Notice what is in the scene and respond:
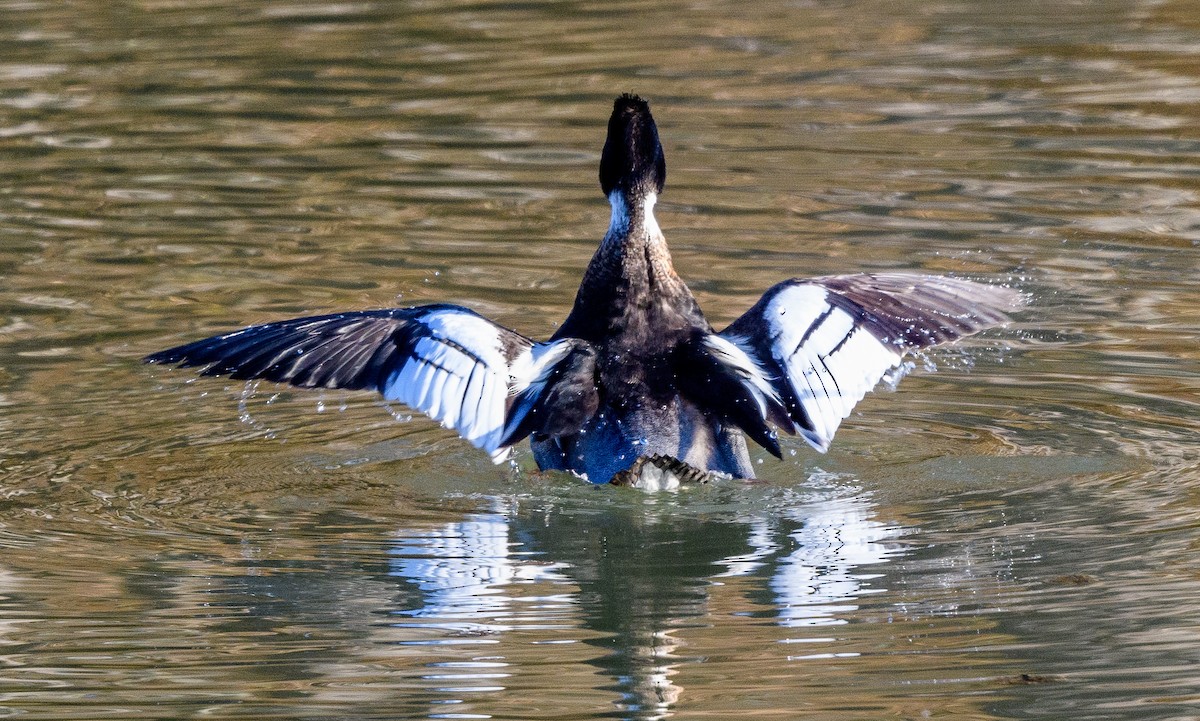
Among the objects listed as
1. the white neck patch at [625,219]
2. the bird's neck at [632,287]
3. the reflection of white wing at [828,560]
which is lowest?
the reflection of white wing at [828,560]

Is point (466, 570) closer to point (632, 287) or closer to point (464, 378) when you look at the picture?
point (464, 378)

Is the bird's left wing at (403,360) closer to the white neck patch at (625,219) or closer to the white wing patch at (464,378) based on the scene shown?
the white wing patch at (464,378)

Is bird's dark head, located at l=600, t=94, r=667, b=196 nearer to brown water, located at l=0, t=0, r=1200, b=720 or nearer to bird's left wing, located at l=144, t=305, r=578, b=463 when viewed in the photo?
bird's left wing, located at l=144, t=305, r=578, b=463

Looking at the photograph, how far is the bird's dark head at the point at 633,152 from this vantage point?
7.00m

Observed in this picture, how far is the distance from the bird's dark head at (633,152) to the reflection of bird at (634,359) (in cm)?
27

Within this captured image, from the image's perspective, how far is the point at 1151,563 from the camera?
18.1ft

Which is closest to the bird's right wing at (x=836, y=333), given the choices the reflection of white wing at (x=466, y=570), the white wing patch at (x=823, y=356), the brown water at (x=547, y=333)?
the white wing patch at (x=823, y=356)

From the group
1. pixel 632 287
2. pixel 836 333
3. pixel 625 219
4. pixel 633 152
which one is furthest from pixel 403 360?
pixel 836 333

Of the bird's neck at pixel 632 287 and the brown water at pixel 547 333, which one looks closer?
the brown water at pixel 547 333

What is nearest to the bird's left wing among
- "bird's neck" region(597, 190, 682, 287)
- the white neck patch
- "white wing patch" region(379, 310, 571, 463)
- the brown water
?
"white wing patch" region(379, 310, 571, 463)

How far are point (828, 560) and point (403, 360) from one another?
5.18ft

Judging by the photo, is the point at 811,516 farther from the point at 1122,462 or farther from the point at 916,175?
the point at 916,175

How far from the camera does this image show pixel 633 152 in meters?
7.04

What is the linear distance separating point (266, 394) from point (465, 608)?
2811 millimetres
